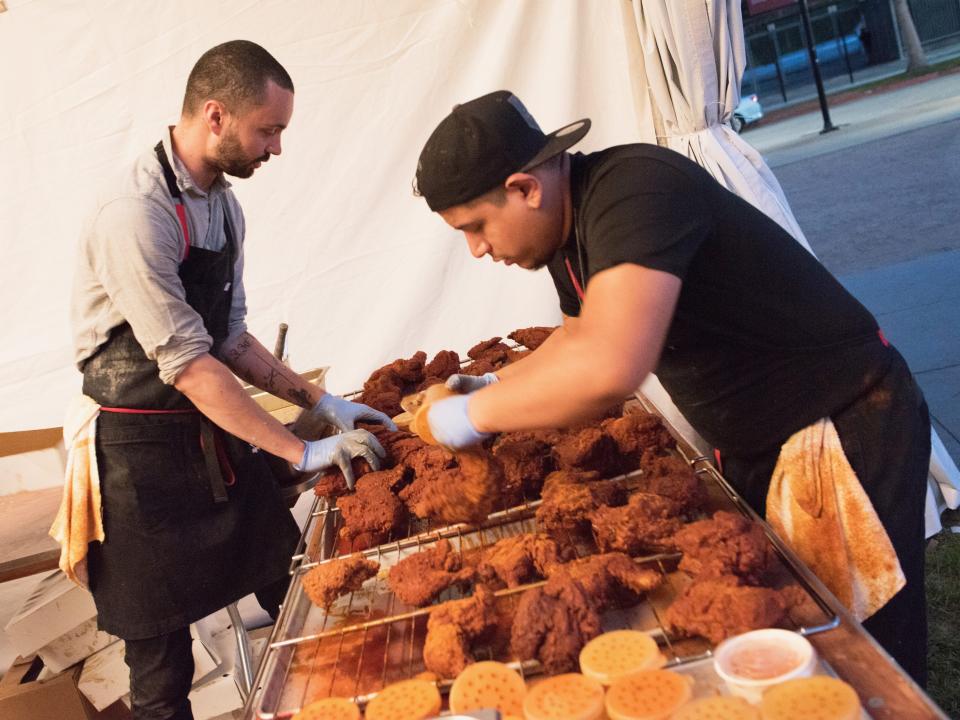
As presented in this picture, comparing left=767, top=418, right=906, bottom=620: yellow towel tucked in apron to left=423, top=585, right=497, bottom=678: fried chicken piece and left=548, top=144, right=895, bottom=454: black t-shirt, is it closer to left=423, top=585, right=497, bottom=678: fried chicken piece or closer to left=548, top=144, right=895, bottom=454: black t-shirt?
left=548, top=144, right=895, bottom=454: black t-shirt

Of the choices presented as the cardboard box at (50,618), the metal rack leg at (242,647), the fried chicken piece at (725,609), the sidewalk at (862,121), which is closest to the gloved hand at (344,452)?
the metal rack leg at (242,647)

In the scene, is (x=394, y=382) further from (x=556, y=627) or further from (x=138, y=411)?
(x=556, y=627)

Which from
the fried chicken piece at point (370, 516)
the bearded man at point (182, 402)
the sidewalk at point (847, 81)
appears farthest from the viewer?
the sidewalk at point (847, 81)

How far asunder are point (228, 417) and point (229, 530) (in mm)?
500

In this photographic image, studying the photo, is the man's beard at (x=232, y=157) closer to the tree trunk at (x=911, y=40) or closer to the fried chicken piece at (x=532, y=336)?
the fried chicken piece at (x=532, y=336)

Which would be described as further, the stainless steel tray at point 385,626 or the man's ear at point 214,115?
the man's ear at point 214,115

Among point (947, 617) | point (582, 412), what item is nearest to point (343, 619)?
point (582, 412)

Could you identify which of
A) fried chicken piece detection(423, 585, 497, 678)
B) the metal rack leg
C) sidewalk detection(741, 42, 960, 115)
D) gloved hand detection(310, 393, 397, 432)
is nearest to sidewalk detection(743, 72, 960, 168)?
sidewalk detection(741, 42, 960, 115)

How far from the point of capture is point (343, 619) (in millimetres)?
1931

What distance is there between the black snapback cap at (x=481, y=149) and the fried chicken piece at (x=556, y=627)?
773 millimetres

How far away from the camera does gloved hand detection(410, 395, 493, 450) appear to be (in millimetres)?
1836

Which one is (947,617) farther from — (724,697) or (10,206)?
(10,206)

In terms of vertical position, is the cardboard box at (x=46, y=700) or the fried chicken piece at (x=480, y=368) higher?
the fried chicken piece at (x=480, y=368)

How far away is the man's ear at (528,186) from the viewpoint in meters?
1.76
